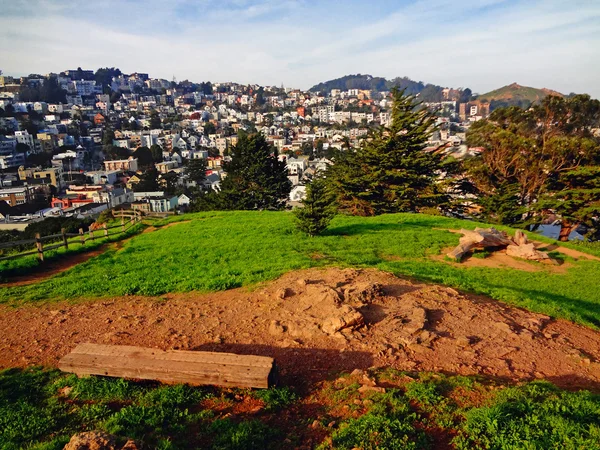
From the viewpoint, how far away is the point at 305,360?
5973 mm

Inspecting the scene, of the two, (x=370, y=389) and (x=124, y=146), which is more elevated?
(x=370, y=389)

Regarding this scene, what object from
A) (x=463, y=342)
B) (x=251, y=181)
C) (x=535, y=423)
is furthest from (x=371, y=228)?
(x=251, y=181)

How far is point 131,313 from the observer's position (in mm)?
7949

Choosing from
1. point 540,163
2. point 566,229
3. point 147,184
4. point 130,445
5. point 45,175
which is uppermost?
point 540,163

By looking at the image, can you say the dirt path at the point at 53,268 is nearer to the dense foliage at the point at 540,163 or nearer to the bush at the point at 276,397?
the bush at the point at 276,397

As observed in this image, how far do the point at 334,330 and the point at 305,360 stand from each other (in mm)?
914

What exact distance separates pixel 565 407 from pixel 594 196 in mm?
20443

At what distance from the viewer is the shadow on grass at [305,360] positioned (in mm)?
5500

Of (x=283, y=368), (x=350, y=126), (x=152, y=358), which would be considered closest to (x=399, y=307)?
(x=283, y=368)

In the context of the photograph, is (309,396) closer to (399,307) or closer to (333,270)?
(399,307)

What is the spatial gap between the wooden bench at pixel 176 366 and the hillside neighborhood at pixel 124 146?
23.5 meters

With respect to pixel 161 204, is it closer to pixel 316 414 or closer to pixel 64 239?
pixel 64 239

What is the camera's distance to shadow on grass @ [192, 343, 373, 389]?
550cm

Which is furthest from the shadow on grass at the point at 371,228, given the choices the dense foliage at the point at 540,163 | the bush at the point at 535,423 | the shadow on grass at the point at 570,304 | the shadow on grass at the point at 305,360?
the bush at the point at 535,423
